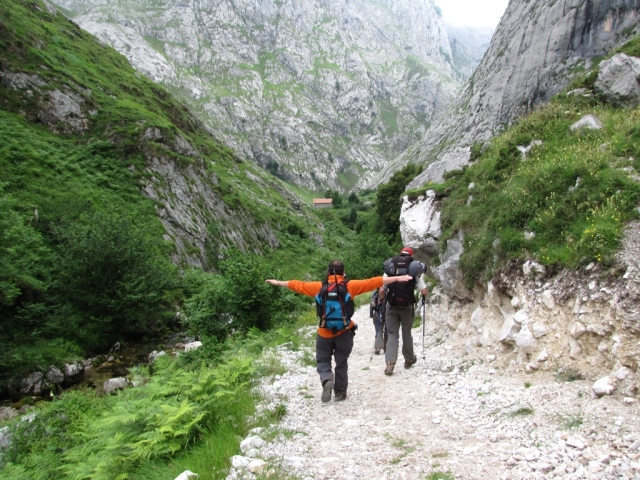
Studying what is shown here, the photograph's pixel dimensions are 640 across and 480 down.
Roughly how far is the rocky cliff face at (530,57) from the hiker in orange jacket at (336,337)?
292ft

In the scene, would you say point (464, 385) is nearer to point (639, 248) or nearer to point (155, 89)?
point (639, 248)

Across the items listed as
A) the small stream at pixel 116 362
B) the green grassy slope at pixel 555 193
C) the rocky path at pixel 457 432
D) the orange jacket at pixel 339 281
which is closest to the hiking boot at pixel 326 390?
the rocky path at pixel 457 432

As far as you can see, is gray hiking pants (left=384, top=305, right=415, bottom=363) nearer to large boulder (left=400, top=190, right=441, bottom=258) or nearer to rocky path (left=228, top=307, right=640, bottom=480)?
rocky path (left=228, top=307, right=640, bottom=480)

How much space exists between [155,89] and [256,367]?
196ft

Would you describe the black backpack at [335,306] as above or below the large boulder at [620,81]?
below

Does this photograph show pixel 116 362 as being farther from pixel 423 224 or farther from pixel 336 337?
pixel 423 224

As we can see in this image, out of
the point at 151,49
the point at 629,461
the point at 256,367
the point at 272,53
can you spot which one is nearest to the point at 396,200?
the point at 256,367

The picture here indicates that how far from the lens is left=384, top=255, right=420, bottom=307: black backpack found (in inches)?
356

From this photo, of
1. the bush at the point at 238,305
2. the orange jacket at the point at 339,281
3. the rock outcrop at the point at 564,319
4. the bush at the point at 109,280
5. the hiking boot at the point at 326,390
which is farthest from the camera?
the bush at the point at 109,280

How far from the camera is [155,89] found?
58.1 metres

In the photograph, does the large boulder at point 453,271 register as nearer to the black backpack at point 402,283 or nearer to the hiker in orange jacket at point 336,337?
the black backpack at point 402,283

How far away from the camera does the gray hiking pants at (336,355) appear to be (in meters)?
7.34

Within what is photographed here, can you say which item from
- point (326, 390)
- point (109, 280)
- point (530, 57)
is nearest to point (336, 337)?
point (326, 390)

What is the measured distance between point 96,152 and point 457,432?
39.4m
